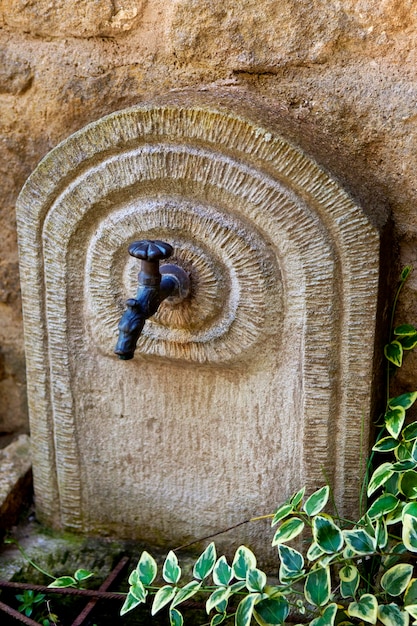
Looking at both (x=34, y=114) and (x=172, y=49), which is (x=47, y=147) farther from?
(x=172, y=49)

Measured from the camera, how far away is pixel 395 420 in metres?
1.50

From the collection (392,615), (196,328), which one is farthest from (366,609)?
(196,328)

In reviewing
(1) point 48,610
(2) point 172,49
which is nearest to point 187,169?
(2) point 172,49

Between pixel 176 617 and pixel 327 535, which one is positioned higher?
pixel 327 535

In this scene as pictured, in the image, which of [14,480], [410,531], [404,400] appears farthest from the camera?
[14,480]

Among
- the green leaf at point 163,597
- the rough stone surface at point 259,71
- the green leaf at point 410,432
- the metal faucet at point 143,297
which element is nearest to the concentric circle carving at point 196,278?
the metal faucet at point 143,297

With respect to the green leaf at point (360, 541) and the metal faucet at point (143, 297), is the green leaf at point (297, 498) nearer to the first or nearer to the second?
the green leaf at point (360, 541)

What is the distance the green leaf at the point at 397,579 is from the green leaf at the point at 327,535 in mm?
97

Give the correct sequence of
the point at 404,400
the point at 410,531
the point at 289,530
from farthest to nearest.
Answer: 1. the point at 404,400
2. the point at 289,530
3. the point at 410,531

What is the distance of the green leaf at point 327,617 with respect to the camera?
133cm

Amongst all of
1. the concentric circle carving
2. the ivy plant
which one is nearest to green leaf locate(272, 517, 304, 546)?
the ivy plant

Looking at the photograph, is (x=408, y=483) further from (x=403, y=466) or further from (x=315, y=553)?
(x=315, y=553)

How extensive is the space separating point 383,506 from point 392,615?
0.19 m

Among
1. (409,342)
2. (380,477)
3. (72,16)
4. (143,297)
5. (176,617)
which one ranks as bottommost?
(176,617)
